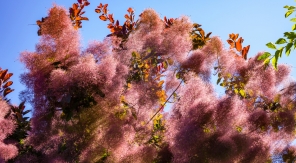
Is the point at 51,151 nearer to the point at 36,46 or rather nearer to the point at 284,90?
the point at 36,46

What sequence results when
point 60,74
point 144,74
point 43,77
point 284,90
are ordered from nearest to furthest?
point 60,74 → point 43,77 → point 284,90 → point 144,74

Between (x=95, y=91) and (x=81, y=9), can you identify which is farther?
(x=81, y=9)

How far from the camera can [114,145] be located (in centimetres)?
283

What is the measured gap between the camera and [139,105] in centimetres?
320

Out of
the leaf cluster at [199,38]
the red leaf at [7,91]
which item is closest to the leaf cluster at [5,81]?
the red leaf at [7,91]

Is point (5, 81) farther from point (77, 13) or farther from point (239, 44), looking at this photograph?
point (239, 44)

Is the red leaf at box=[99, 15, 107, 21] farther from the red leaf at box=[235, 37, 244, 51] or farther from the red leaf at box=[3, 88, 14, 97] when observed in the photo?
the red leaf at box=[235, 37, 244, 51]

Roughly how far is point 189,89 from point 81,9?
159 centimetres

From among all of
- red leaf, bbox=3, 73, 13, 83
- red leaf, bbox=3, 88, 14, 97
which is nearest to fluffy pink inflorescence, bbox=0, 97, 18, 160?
red leaf, bbox=3, 88, 14, 97

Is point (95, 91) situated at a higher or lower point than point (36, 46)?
lower

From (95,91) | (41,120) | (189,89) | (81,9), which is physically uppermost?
(81,9)

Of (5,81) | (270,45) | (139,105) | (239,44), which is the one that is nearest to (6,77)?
(5,81)

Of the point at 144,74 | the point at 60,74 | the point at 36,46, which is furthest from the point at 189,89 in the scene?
the point at 36,46

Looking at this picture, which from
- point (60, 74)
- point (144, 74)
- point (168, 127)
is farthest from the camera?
point (144, 74)
